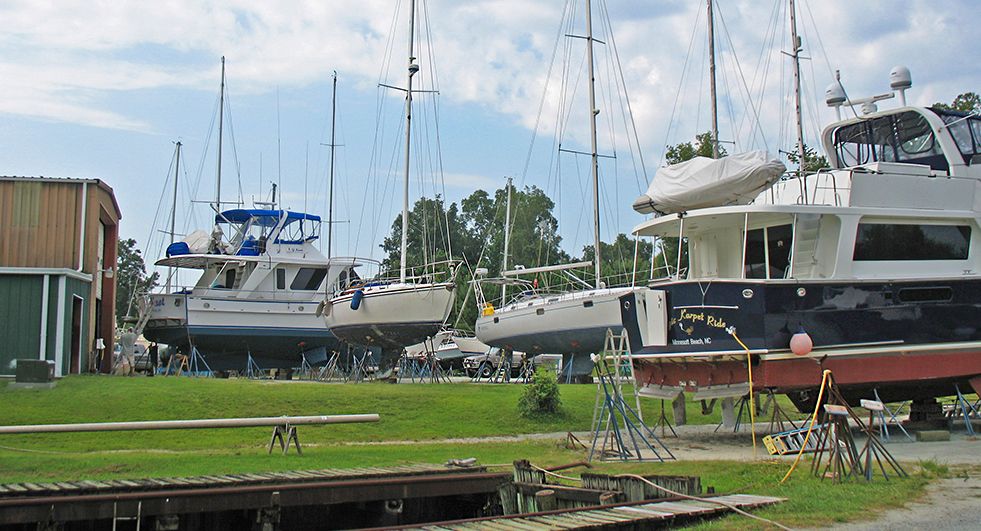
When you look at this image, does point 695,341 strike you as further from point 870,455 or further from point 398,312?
point 398,312

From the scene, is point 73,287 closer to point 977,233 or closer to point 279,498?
point 279,498

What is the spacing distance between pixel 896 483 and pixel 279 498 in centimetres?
718

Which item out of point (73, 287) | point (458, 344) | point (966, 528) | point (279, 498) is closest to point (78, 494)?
point (279, 498)

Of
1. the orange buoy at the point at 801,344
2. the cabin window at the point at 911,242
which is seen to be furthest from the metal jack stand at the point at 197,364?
the cabin window at the point at 911,242

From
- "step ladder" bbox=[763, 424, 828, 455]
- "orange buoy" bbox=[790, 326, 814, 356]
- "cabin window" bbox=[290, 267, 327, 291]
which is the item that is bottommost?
"step ladder" bbox=[763, 424, 828, 455]

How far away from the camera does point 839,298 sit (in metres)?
16.8

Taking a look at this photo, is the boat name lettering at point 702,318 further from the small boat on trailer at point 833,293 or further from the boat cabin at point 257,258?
the boat cabin at point 257,258

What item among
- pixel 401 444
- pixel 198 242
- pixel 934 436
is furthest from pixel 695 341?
pixel 198 242

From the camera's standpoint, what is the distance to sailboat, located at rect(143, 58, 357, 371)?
36.2m

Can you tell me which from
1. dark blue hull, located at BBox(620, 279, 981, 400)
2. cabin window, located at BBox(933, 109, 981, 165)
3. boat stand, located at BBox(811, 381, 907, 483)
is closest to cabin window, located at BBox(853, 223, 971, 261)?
dark blue hull, located at BBox(620, 279, 981, 400)

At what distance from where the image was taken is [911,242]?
17.8 meters

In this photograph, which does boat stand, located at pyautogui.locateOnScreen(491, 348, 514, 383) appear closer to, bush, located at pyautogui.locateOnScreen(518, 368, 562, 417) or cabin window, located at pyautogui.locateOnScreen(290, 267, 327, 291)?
cabin window, located at pyautogui.locateOnScreen(290, 267, 327, 291)

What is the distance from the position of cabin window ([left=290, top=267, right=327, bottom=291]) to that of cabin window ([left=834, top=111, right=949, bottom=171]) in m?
23.1

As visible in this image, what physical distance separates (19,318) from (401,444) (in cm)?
1165
